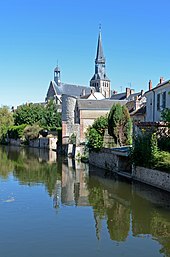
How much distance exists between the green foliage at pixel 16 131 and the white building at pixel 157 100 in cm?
3981

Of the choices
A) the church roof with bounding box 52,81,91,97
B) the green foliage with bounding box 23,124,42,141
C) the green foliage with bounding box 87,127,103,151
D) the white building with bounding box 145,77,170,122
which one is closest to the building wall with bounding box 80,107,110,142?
the green foliage with bounding box 87,127,103,151

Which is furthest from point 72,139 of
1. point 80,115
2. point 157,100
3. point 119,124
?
point 157,100

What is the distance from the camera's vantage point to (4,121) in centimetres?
7850

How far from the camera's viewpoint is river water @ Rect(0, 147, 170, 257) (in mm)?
12023

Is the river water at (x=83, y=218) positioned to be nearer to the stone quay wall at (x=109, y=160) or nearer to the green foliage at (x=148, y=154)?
the green foliage at (x=148, y=154)

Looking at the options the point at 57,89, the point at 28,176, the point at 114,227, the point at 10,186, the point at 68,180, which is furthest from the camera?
the point at 57,89

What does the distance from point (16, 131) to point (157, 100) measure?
45.4 metres

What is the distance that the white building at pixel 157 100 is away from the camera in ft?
95.1

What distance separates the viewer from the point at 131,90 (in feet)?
254

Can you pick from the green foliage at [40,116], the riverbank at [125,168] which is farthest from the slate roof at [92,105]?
the riverbank at [125,168]

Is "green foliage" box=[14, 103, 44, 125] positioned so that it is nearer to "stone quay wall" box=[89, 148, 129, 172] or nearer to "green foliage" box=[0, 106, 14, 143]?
"green foliage" box=[0, 106, 14, 143]

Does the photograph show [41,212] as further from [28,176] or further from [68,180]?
[28,176]

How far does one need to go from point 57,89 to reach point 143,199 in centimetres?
8317

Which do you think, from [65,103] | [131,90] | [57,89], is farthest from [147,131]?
[57,89]
